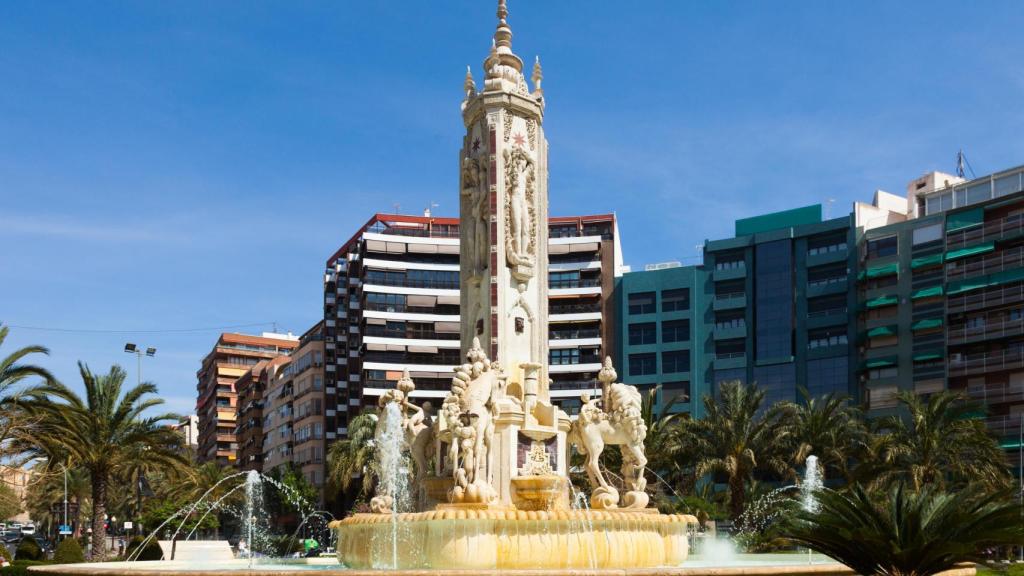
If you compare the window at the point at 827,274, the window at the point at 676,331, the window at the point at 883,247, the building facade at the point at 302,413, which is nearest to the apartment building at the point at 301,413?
the building facade at the point at 302,413

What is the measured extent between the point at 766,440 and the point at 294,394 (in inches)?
2138

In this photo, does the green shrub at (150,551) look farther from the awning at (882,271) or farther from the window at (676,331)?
the awning at (882,271)

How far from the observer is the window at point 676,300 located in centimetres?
8425

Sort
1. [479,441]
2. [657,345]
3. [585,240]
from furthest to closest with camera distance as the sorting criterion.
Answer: [585,240] < [657,345] < [479,441]

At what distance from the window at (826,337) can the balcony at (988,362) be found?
8.50 metres

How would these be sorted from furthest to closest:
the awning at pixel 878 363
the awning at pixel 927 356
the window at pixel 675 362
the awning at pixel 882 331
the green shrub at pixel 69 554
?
the window at pixel 675 362, the awning at pixel 882 331, the awning at pixel 878 363, the awning at pixel 927 356, the green shrub at pixel 69 554

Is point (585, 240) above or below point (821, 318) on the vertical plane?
above

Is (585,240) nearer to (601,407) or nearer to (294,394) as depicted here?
(294,394)

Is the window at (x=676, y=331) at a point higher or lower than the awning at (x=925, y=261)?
lower

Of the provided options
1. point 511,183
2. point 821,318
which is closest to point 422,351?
point 821,318

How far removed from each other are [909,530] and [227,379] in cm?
12809

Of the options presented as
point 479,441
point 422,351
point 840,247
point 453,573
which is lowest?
point 453,573

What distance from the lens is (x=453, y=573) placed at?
17.8 metres

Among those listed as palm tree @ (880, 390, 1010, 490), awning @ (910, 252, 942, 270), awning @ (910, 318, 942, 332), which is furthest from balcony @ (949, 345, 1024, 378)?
palm tree @ (880, 390, 1010, 490)
